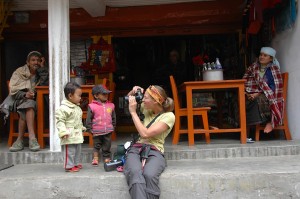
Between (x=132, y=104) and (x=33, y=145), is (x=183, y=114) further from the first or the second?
(x=33, y=145)

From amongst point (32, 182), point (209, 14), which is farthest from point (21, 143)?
point (209, 14)

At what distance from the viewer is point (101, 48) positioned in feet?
23.1

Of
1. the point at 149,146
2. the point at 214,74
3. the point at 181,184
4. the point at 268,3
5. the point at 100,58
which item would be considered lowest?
the point at 181,184

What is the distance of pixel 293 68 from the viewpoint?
5.31m

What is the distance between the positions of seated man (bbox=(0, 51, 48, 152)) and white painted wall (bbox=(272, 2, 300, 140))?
12.0 feet

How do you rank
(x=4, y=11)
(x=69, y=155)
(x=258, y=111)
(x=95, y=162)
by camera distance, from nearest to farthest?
(x=69, y=155), (x=95, y=162), (x=258, y=111), (x=4, y=11)

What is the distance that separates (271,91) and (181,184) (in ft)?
7.78

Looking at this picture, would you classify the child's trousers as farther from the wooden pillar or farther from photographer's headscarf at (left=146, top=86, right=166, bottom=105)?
photographer's headscarf at (left=146, top=86, right=166, bottom=105)

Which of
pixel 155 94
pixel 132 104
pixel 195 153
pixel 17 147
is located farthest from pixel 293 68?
pixel 17 147

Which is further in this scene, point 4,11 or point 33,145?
point 4,11

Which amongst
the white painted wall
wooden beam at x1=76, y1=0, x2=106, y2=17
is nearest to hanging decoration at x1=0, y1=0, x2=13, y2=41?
wooden beam at x1=76, y1=0, x2=106, y2=17

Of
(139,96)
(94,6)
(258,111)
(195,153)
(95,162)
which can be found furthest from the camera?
(94,6)

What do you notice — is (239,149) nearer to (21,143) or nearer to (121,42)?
(21,143)

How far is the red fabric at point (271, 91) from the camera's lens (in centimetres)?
511
